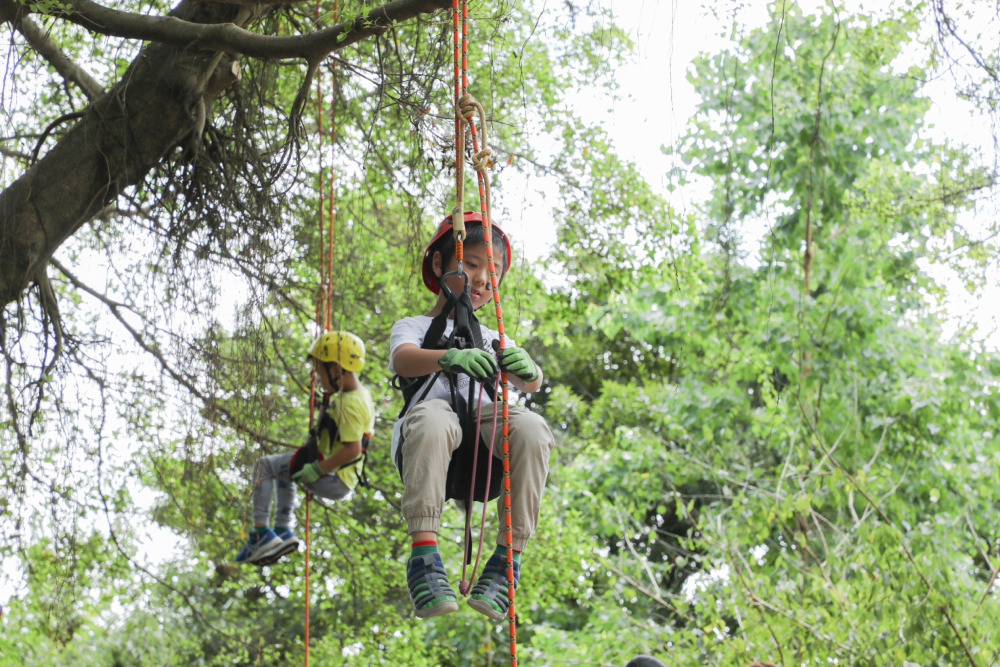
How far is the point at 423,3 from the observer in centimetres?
305

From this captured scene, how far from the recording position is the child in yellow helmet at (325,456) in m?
4.16

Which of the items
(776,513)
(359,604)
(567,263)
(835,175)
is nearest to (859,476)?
(776,513)

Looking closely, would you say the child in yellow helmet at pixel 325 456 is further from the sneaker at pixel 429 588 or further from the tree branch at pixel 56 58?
the sneaker at pixel 429 588

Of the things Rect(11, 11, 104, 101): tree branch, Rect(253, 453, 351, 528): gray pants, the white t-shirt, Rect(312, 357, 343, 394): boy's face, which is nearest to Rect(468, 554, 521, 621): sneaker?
the white t-shirt

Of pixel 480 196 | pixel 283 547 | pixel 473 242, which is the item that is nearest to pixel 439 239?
pixel 473 242

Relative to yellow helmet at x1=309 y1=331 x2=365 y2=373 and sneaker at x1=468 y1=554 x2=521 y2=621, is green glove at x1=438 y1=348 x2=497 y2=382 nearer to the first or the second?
sneaker at x1=468 y1=554 x2=521 y2=621

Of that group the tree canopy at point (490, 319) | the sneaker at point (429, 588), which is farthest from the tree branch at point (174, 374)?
the sneaker at point (429, 588)

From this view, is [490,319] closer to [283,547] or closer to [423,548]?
[283,547]

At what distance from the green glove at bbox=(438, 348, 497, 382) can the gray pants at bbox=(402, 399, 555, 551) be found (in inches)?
7.1

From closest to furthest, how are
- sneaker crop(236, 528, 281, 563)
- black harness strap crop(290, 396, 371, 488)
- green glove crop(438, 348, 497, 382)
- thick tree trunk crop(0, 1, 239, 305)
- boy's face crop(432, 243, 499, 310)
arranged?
green glove crop(438, 348, 497, 382) → boy's face crop(432, 243, 499, 310) → thick tree trunk crop(0, 1, 239, 305) → black harness strap crop(290, 396, 371, 488) → sneaker crop(236, 528, 281, 563)

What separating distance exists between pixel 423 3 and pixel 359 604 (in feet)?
17.2

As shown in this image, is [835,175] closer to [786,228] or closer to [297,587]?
[786,228]

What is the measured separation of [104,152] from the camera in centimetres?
385

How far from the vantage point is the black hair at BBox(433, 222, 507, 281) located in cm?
302
